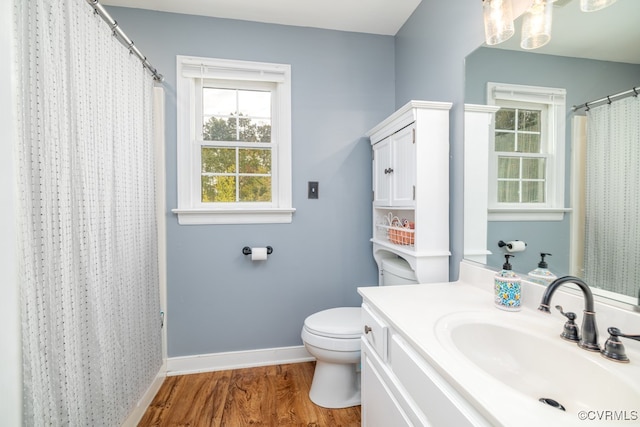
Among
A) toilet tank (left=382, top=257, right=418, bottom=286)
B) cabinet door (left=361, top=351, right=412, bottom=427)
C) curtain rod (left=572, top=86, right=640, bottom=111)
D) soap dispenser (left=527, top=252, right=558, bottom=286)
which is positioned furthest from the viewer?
toilet tank (left=382, top=257, right=418, bottom=286)

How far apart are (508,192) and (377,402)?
3.18 ft

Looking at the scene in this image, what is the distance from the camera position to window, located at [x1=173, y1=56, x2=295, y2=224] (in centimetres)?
187

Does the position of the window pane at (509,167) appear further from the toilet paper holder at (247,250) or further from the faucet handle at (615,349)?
the toilet paper holder at (247,250)

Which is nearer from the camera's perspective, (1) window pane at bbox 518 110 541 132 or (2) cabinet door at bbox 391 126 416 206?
(1) window pane at bbox 518 110 541 132

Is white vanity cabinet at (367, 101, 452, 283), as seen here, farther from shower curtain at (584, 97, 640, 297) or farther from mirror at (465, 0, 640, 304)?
shower curtain at (584, 97, 640, 297)

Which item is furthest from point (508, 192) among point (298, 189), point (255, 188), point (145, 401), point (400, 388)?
point (145, 401)

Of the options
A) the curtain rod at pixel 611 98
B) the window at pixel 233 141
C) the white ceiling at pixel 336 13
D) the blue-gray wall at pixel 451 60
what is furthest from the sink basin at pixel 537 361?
the window at pixel 233 141

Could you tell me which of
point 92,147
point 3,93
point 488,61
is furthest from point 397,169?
point 3,93

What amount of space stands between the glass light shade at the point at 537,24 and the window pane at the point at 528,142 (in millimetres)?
311

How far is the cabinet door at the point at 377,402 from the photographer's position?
85 centimetres

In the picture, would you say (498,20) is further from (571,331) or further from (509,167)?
(571,331)

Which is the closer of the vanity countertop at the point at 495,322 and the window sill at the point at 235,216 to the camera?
the vanity countertop at the point at 495,322

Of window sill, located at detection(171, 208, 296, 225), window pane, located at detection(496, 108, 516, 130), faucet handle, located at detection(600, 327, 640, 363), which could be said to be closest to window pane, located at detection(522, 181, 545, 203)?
window pane, located at detection(496, 108, 516, 130)

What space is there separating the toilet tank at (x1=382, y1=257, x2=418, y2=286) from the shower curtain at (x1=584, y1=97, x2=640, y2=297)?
79 centimetres
